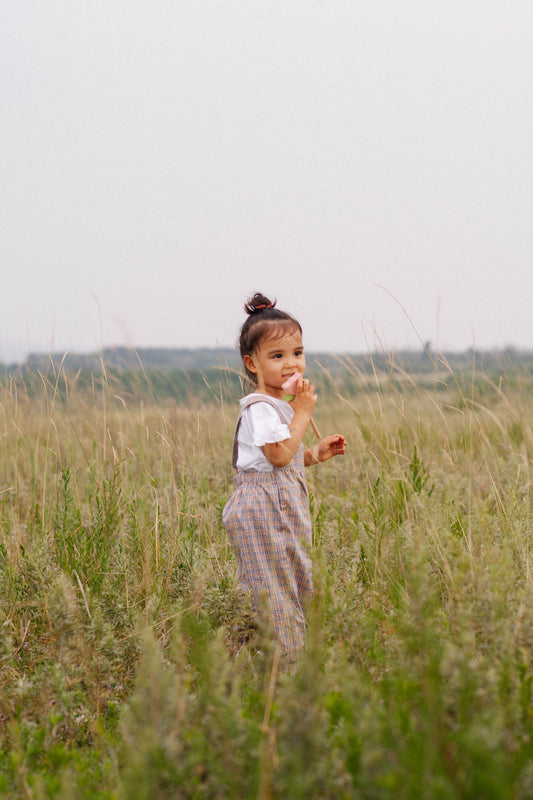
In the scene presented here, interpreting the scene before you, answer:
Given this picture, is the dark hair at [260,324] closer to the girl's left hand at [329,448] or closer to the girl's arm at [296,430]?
the girl's arm at [296,430]

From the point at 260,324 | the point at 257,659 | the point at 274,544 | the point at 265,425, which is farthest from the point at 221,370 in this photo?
the point at 257,659

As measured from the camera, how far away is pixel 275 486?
2637mm

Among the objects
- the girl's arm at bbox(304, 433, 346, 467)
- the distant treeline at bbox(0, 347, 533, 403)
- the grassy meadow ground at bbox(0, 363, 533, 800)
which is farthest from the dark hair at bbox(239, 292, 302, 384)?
the grassy meadow ground at bbox(0, 363, 533, 800)

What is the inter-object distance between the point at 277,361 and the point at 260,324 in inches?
7.9

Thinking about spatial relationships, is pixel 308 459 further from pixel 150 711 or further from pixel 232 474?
pixel 232 474

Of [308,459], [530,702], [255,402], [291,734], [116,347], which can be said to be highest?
[116,347]

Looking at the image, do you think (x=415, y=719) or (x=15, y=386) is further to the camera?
(x=15, y=386)

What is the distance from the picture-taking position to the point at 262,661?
2193 mm

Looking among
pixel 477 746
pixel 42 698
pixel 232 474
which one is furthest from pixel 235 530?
pixel 232 474

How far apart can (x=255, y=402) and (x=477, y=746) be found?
5.76 ft

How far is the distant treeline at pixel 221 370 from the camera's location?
11.6 ft

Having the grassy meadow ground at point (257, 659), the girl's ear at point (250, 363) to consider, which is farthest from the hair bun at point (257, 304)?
the grassy meadow ground at point (257, 659)

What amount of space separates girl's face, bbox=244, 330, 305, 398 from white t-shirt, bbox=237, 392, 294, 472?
0.20 ft

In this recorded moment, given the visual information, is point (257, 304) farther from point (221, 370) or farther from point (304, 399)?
point (221, 370)
